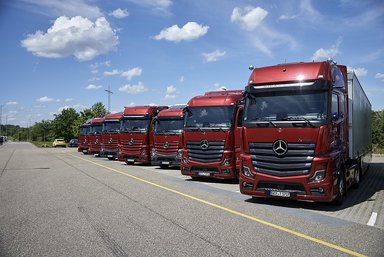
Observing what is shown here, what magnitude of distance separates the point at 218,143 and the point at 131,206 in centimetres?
534

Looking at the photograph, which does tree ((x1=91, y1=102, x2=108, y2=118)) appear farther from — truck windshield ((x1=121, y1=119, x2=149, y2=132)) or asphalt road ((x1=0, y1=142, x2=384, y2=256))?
asphalt road ((x1=0, y1=142, x2=384, y2=256))

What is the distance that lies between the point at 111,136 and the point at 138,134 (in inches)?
203

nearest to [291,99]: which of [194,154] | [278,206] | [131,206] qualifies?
[278,206]

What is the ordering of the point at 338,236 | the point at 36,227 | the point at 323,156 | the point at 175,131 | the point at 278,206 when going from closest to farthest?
the point at 338,236, the point at 36,227, the point at 323,156, the point at 278,206, the point at 175,131

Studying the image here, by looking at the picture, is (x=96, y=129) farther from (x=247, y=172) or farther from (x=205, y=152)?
(x=247, y=172)

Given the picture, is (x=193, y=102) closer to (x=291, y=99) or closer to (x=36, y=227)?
(x=291, y=99)

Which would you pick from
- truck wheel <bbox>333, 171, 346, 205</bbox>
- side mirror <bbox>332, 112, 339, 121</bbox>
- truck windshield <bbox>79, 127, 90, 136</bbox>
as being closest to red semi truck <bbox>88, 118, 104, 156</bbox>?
truck windshield <bbox>79, 127, 90, 136</bbox>

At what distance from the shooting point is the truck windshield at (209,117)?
14.0m

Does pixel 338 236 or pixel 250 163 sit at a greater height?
pixel 250 163

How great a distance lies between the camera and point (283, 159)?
891 centimetres

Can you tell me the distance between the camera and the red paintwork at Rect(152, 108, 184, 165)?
18.9 metres

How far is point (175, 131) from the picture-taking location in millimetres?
19000

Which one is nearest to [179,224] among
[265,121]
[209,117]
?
[265,121]

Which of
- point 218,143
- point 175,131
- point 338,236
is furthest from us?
point 175,131
